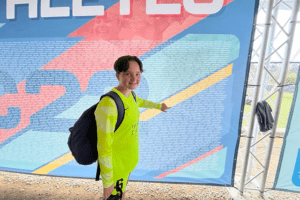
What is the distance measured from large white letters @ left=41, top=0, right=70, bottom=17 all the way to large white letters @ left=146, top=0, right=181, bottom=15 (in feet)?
3.58

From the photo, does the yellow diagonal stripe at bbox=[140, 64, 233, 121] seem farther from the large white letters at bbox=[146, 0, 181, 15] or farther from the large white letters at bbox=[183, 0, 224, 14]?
the large white letters at bbox=[146, 0, 181, 15]

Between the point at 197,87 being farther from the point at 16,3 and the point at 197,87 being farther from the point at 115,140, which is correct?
the point at 16,3

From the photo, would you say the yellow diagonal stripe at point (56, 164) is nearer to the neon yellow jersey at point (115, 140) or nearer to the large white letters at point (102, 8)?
the neon yellow jersey at point (115, 140)

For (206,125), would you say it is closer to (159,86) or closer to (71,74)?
(159,86)

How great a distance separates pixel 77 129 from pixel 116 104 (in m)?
0.42

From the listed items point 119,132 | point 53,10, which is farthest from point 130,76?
point 53,10

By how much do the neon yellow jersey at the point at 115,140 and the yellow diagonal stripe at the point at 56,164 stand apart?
1.43 m

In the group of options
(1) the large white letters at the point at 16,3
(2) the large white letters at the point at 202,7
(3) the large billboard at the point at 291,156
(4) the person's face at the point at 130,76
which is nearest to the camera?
(4) the person's face at the point at 130,76

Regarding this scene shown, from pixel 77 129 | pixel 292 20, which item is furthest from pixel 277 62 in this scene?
pixel 77 129

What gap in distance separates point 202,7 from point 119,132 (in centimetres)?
189

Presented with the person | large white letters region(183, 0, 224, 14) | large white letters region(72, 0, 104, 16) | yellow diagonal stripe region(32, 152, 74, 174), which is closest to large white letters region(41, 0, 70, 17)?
large white letters region(72, 0, 104, 16)

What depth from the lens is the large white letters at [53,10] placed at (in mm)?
2189

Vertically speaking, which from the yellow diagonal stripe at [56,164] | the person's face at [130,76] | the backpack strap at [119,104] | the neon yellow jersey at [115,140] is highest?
the person's face at [130,76]

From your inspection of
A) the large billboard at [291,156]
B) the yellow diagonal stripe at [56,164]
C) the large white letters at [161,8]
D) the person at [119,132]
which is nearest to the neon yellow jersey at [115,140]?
the person at [119,132]
